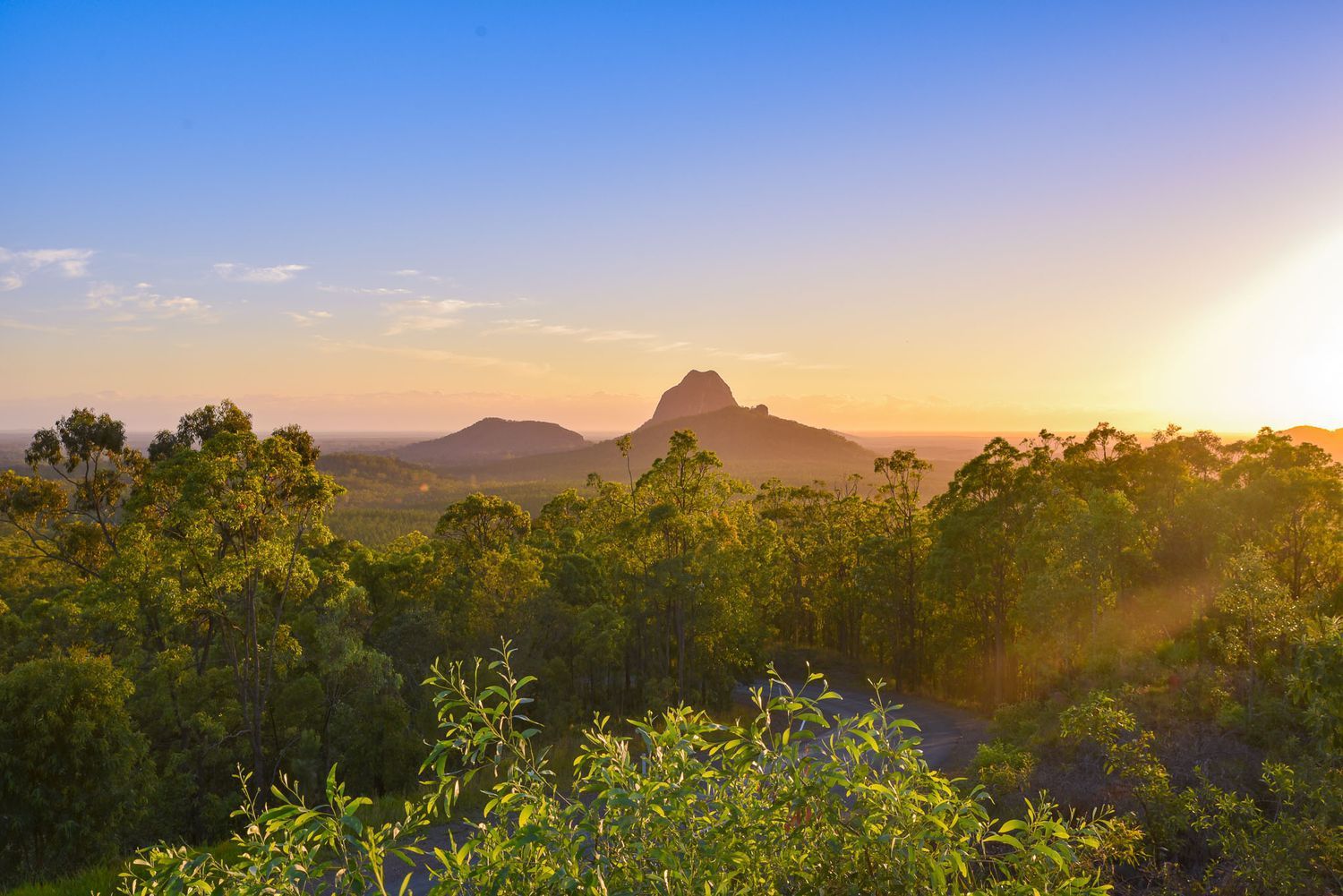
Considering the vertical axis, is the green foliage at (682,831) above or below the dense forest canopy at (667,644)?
above

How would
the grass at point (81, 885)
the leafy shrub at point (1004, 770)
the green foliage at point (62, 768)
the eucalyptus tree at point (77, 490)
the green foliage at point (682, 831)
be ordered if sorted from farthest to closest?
the eucalyptus tree at point (77, 490), the green foliage at point (62, 768), the leafy shrub at point (1004, 770), the grass at point (81, 885), the green foliage at point (682, 831)

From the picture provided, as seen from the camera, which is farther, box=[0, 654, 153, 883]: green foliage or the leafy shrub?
box=[0, 654, 153, 883]: green foliage

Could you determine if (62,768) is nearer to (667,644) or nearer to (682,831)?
(682,831)

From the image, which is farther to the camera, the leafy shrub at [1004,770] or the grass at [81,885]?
the leafy shrub at [1004,770]

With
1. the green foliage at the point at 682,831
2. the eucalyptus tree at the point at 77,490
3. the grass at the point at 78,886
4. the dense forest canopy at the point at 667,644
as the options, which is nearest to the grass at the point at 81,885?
the grass at the point at 78,886

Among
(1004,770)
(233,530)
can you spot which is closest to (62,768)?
(233,530)

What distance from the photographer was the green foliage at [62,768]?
1302 cm

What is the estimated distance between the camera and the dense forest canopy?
4.27 m

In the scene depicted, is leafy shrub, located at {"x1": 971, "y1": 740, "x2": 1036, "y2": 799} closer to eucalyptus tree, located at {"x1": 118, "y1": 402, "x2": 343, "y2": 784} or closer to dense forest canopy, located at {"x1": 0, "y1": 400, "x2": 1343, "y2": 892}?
dense forest canopy, located at {"x1": 0, "y1": 400, "x2": 1343, "y2": 892}

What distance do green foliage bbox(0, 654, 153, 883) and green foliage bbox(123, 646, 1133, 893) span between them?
557 inches

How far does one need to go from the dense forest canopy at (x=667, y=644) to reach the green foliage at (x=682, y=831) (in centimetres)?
4

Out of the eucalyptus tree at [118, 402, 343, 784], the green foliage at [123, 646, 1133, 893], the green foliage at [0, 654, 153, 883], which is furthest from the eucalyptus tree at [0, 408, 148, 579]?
the green foliage at [123, 646, 1133, 893]

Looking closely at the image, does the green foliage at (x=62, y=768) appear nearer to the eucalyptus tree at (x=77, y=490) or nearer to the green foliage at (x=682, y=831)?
the eucalyptus tree at (x=77, y=490)

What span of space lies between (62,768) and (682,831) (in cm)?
1647
